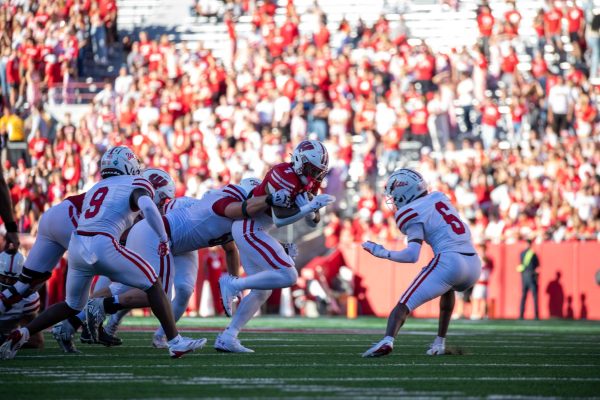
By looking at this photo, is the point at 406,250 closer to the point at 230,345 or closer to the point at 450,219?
the point at 450,219

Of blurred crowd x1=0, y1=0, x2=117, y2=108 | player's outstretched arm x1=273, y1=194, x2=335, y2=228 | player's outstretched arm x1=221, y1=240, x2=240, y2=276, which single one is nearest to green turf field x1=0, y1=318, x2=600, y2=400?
player's outstretched arm x1=221, y1=240, x2=240, y2=276

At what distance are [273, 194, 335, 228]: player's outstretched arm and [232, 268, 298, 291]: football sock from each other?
38 centimetres

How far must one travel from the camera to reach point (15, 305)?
10.1 metres

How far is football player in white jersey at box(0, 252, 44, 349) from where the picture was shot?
33.2ft

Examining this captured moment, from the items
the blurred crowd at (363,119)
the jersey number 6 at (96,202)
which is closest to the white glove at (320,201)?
the jersey number 6 at (96,202)

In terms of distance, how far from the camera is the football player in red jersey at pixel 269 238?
30.8 feet

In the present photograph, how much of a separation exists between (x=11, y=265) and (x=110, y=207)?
6.60 feet

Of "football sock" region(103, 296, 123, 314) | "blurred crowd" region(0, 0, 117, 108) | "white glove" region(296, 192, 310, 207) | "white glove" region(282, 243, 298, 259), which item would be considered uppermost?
"blurred crowd" region(0, 0, 117, 108)

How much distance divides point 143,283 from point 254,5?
1836cm

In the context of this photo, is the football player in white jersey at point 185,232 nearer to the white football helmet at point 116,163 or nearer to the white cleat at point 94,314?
the white cleat at point 94,314

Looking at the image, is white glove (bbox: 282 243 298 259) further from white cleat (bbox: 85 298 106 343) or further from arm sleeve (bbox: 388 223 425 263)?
white cleat (bbox: 85 298 106 343)

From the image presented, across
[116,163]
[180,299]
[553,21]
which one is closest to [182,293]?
[180,299]

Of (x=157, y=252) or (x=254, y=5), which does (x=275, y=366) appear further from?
(x=254, y=5)

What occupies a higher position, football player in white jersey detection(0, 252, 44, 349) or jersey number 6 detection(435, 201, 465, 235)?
jersey number 6 detection(435, 201, 465, 235)
